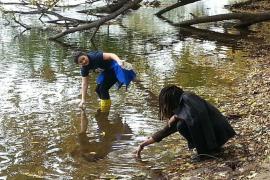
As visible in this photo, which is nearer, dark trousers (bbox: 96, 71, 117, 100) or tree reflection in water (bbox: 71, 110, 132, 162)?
tree reflection in water (bbox: 71, 110, 132, 162)

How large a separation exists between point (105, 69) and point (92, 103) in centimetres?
96

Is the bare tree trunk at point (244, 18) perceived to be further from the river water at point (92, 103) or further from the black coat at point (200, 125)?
the black coat at point (200, 125)

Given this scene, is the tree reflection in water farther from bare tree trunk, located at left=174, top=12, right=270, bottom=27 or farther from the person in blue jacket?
bare tree trunk, located at left=174, top=12, right=270, bottom=27

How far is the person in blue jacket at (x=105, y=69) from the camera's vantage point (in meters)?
8.87

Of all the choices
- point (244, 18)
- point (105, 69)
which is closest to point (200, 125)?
point (105, 69)

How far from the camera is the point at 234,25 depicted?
24562mm

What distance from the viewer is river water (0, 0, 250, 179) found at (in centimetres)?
666

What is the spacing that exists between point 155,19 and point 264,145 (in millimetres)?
23439

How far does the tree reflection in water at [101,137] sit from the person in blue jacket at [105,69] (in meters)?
0.46

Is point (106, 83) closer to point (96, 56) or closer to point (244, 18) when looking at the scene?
point (96, 56)

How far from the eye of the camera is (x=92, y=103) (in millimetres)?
9984

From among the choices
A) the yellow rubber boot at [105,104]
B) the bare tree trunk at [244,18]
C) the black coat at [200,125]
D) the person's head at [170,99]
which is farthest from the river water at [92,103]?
the bare tree trunk at [244,18]

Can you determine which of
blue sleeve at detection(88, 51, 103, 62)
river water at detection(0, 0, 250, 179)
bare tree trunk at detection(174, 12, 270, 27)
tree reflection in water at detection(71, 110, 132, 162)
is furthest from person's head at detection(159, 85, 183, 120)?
bare tree trunk at detection(174, 12, 270, 27)

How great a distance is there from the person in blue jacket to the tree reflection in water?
0.46 meters
